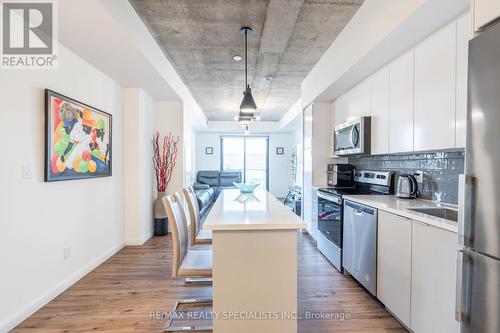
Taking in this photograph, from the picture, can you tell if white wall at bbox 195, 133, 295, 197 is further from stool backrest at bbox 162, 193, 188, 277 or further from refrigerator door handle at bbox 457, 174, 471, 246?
refrigerator door handle at bbox 457, 174, 471, 246

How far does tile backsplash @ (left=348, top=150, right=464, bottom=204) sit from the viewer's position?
222 cm

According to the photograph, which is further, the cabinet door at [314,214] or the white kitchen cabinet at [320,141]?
the white kitchen cabinet at [320,141]

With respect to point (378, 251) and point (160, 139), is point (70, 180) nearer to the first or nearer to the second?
point (160, 139)

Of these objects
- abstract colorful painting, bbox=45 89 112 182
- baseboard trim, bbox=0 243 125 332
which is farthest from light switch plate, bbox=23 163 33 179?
baseboard trim, bbox=0 243 125 332

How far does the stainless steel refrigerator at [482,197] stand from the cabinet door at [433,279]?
10.5 inches

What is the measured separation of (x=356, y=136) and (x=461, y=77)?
138 cm

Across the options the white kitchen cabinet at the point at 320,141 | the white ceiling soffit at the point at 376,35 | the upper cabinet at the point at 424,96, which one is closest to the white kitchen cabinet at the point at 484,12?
the upper cabinet at the point at 424,96

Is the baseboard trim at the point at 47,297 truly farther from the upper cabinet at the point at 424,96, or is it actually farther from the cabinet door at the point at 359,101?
the cabinet door at the point at 359,101

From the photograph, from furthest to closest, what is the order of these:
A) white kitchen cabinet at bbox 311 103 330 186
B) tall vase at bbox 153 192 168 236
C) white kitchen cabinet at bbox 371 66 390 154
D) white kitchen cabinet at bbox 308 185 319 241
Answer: tall vase at bbox 153 192 168 236
white kitchen cabinet at bbox 311 103 330 186
white kitchen cabinet at bbox 308 185 319 241
white kitchen cabinet at bbox 371 66 390 154

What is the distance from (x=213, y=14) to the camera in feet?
9.12

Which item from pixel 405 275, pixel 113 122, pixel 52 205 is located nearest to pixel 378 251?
pixel 405 275

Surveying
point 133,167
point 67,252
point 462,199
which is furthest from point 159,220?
point 462,199

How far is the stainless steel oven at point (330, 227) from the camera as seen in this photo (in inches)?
121

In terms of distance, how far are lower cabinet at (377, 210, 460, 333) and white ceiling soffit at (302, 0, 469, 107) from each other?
141 centimetres
